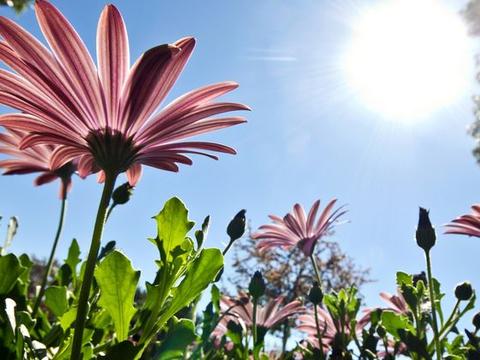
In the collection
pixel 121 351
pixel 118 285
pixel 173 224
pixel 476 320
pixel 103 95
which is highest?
pixel 103 95

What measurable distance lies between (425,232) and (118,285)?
3.01ft

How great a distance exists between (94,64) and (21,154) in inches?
42.3

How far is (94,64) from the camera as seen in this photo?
100cm

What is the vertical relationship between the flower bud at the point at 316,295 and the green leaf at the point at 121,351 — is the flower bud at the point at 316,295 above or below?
above

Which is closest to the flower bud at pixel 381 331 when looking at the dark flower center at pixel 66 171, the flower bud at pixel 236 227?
the flower bud at pixel 236 227

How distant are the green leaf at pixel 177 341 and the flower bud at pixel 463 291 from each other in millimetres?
945

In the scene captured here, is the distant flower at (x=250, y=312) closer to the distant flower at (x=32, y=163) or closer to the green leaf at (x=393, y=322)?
the green leaf at (x=393, y=322)

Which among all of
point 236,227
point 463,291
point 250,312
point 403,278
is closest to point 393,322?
point 403,278

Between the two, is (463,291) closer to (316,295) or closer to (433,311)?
(433,311)

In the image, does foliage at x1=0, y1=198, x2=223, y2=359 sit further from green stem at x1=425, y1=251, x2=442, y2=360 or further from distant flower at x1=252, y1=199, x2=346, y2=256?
distant flower at x1=252, y1=199, x2=346, y2=256

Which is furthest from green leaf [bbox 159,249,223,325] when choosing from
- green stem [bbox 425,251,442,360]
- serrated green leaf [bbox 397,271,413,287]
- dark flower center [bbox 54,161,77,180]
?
dark flower center [bbox 54,161,77,180]

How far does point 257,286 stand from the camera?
1542 millimetres

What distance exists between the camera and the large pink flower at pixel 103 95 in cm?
90

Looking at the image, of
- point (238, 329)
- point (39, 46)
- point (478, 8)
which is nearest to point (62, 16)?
point (39, 46)
